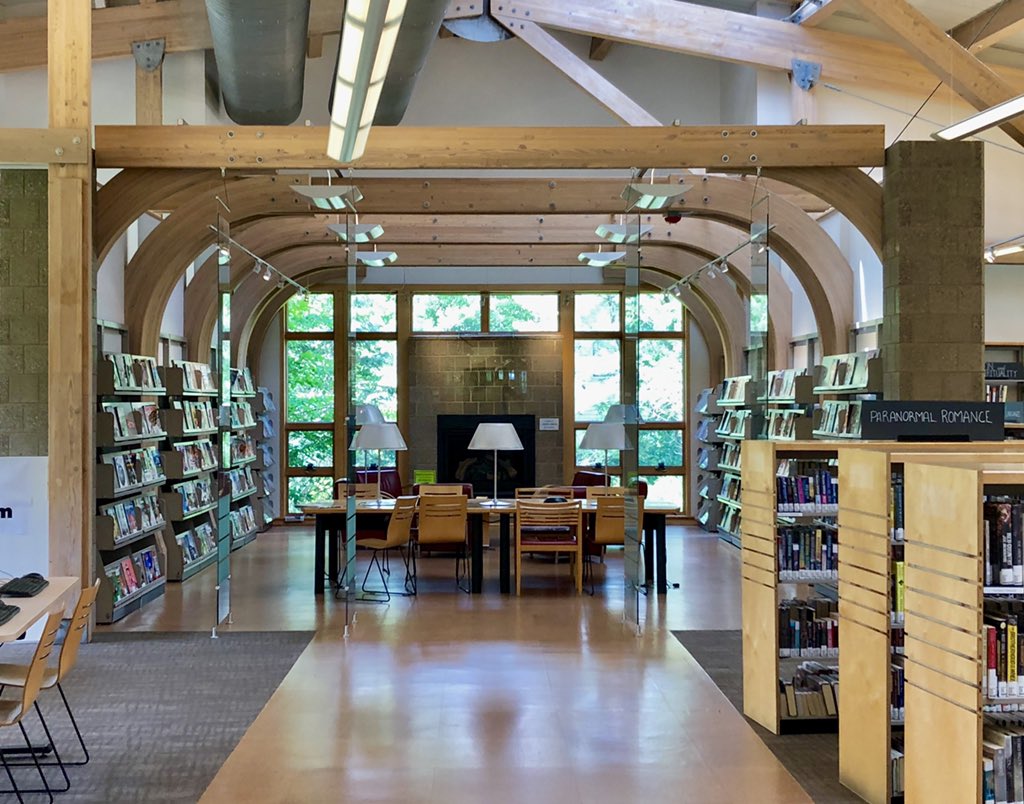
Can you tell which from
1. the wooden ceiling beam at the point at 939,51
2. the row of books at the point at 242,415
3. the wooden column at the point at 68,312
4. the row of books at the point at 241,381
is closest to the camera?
the wooden column at the point at 68,312

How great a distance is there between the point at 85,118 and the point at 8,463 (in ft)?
8.81

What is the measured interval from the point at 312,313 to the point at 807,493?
1163 cm

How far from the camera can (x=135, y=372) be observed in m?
9.65

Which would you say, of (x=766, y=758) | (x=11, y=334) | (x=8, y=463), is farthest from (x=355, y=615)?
(x=766, y=758)

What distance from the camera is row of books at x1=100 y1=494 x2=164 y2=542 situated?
877 cm

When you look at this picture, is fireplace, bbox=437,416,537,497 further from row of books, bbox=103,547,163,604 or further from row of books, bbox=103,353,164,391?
row of books, bbox=103,547,163,604

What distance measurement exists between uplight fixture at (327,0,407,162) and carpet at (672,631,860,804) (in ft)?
13.2

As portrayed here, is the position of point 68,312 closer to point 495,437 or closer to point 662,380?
point 495,437

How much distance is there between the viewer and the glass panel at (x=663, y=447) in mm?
16406

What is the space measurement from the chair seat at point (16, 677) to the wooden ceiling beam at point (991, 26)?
386 inches

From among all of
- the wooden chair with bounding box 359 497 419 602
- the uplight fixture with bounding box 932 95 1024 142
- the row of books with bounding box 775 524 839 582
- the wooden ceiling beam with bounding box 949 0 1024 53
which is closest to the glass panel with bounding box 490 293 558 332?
the wooden chair with bounding box 359 497 419 602

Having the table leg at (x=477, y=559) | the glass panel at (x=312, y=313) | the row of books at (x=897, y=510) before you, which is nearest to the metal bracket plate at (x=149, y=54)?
the glass panel at (x=312, y=313)

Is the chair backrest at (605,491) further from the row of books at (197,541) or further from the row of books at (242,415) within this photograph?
the row of books at (242,415)

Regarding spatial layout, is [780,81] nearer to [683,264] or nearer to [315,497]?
[683,264]
